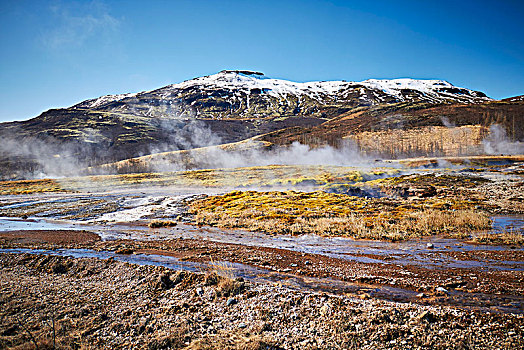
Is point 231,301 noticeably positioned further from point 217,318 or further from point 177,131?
point 177,131

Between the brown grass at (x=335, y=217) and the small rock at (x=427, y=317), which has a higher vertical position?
the small rock at (x=427, y=317)

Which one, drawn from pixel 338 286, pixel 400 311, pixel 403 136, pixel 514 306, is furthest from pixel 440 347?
pixel 403 136

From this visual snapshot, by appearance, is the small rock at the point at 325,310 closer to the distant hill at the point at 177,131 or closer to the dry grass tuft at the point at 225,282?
the dry grass tuft at the point at 225,282

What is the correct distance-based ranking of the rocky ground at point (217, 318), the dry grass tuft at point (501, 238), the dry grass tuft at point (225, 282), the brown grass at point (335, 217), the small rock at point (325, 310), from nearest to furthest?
the rocky ground at point (217, 318)
the small rock at point (325, 310)
the dry grass tuft at point (225, 282)
the dry grass tuft at point (501, 238)
the brown grass at point (335, 217)

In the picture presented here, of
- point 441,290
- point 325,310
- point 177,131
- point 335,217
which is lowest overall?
point 335,217

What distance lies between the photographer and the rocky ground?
23.6 ft

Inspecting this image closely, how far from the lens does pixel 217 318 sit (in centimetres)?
894

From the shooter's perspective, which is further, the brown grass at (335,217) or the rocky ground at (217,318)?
the brown grass at (335,217)

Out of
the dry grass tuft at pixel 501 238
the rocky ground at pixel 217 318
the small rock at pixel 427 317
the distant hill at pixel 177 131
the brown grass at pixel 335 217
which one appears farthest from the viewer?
the distant hill at pixel 177 131

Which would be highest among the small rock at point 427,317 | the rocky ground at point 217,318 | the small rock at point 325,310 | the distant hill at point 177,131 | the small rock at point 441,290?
the distant hill at point 177,131

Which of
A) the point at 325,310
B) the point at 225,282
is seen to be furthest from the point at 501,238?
the point at 225,282

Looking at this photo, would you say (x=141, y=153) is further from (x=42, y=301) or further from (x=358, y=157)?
(x=42, y=301)

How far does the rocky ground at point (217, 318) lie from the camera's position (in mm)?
7184

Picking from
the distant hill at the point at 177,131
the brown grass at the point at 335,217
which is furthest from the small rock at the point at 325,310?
the distant hill at the point at 177,131
